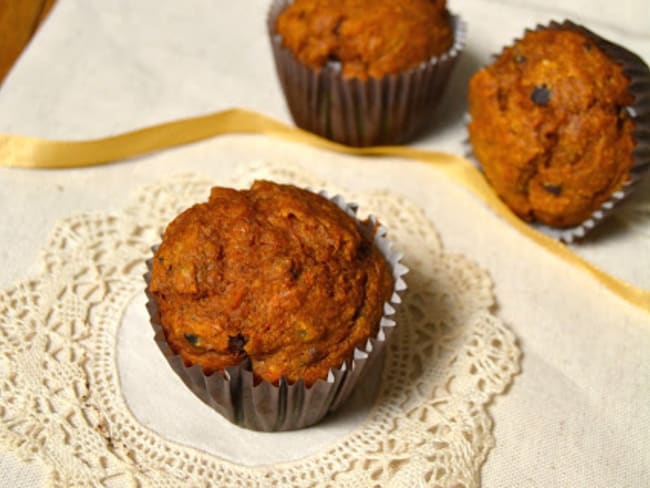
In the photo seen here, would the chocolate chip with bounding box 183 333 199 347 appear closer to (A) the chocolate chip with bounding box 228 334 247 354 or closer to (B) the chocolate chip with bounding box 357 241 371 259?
(A) the chocolate chip with bounding box 228 334 247 354

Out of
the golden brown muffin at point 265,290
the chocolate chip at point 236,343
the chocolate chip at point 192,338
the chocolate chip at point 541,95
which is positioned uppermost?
the chocolate chip at point 541,95

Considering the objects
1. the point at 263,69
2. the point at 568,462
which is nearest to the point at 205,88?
the point at 263,69

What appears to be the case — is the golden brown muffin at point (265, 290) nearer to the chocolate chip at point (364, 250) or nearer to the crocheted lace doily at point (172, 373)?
the chocolate chip at point (364, 250)

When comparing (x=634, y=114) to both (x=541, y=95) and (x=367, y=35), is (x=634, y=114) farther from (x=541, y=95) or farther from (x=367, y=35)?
(x=367, y=35)

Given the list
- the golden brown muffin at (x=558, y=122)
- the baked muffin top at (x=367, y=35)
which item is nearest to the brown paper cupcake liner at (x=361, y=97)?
the baked muffin top at (x=367, y=35)

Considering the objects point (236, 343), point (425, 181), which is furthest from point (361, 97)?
point (236, 343)

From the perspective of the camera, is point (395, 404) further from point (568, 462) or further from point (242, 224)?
point (242, 224)
